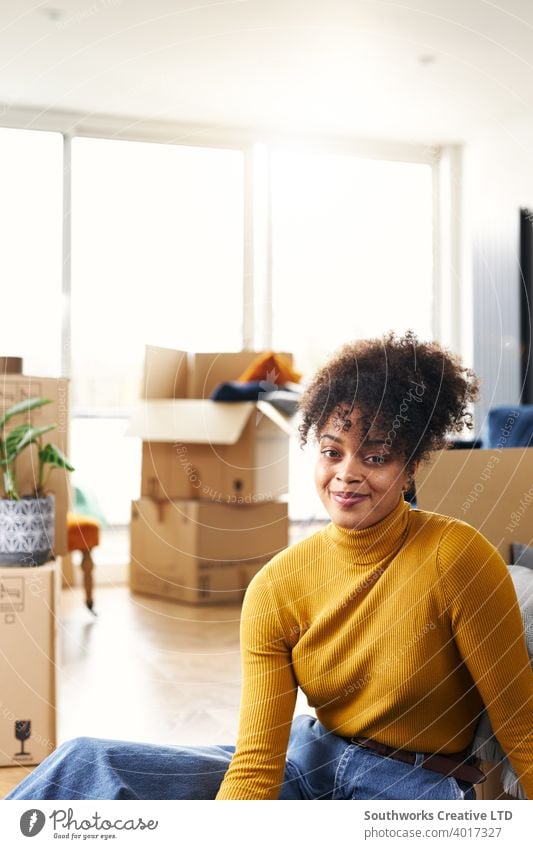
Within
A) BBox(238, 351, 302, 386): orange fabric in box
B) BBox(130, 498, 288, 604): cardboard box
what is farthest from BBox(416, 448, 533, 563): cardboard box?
BBox(238, 351, 302, 386): orange fabric in box

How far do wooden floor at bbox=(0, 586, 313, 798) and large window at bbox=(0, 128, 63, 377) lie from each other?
571 millimetres

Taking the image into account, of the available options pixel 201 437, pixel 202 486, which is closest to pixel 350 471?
pixel 201 437

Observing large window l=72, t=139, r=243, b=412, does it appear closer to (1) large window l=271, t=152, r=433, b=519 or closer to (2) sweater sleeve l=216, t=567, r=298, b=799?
(1) large window l=271, t=152, r=433, b=519

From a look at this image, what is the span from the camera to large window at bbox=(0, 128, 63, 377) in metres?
0.88

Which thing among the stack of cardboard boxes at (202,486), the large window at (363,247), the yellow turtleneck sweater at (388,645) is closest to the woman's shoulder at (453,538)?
the yellow turtleneck sweater at (388,645)

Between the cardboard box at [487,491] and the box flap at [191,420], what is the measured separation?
2.13 ft

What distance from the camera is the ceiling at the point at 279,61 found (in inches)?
34.4

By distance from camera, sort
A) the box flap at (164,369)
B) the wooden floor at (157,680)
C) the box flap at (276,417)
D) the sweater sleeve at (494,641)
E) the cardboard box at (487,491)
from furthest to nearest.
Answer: the box flap at (276,417), the wooden floor at (157,680), the box flap at (164,369), the cardboard box at (487,491), the sweater sleeve at (494,641)

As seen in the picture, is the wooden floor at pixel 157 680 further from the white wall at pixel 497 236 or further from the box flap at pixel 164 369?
the white wall at pixel 497 236

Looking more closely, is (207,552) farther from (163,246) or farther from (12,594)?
(163,246)

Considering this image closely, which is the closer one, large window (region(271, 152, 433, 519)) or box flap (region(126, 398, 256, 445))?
large window (region(271, 152, 433, 519))

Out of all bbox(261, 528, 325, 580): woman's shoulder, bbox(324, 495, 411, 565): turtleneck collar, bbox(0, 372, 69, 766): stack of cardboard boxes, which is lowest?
bbox(0, 372, 69, 766): stack of cardboard boxes
